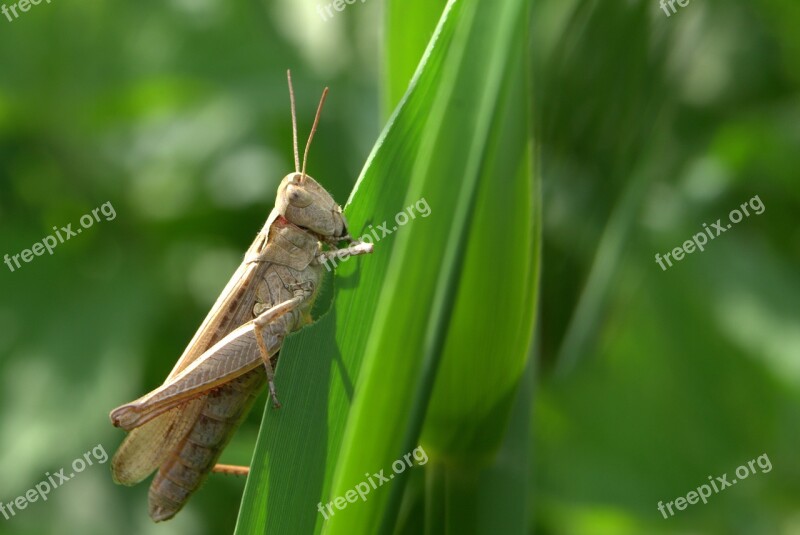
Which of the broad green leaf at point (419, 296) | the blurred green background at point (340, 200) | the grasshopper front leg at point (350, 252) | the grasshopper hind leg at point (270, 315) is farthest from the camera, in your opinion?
the blurred green background at point (340, 200)

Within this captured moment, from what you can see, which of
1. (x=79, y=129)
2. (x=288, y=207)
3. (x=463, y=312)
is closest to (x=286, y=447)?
(x=463, y=312)

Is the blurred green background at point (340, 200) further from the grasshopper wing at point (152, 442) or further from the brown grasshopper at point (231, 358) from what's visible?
the grasshopper wing at point (152, 442)

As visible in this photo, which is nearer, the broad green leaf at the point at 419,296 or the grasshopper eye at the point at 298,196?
the broad green leaf at the point at 419,296

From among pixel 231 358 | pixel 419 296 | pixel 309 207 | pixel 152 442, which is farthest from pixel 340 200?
pixel 419 296

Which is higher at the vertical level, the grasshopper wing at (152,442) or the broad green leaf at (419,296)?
the grasshopper wing at (152,442)

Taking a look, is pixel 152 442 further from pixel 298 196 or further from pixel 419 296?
pixel 419 296

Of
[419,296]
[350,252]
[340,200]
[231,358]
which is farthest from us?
[340,200]

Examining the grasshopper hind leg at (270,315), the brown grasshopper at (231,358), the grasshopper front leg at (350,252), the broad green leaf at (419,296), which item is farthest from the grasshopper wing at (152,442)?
the broad green leaf at (419,296)
